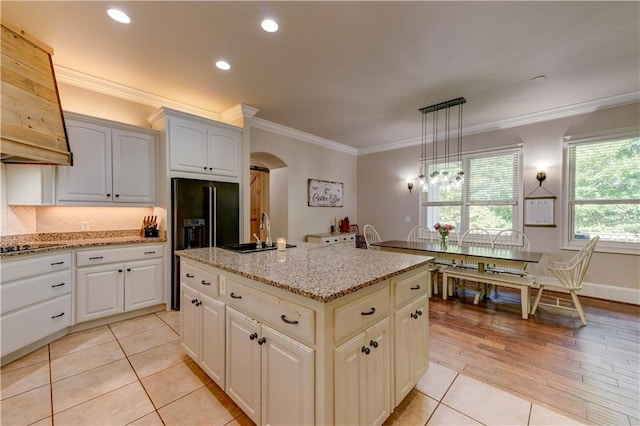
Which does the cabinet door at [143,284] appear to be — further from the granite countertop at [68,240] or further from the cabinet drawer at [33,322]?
the cabinet drawer at [33,322]

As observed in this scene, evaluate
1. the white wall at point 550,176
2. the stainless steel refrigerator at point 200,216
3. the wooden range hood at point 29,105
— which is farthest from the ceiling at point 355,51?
the stainless steel refrigerator at point 200,216

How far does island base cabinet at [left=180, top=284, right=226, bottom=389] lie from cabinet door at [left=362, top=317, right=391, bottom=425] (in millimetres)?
928

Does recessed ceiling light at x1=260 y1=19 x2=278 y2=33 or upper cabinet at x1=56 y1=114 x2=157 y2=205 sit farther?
upper cabinet at x1=56 y1=114 x2=157 y2=205

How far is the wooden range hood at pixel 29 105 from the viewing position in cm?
206

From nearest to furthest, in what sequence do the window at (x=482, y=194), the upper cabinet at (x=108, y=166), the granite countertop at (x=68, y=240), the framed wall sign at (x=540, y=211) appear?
the granite countertop at (x=68, y=240), the upper cabinet at (x=108, y=166), the framed wall sign at (x=540, y=211), the window at (x=482, y=194)

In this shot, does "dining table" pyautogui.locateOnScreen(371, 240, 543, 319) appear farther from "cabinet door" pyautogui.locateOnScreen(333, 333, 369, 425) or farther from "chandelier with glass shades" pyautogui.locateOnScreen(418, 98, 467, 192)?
"cabinet door" pyautogui.locateOnScreen(333, 333, 369, 425)

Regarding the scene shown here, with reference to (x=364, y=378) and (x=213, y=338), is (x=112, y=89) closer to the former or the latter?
(x=213, y=338)

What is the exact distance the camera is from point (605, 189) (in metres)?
3.70

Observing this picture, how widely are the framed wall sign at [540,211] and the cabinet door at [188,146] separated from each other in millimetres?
4934

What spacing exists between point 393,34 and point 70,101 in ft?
11.6

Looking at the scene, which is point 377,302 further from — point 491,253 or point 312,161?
point 312,161

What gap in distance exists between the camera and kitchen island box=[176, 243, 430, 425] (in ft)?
3.82

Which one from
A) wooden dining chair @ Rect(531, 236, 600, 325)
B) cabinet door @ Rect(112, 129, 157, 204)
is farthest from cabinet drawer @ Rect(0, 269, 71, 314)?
wooden dining chair @ Rect(531, 236, 600, 325)

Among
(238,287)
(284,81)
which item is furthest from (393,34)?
(238,287)
